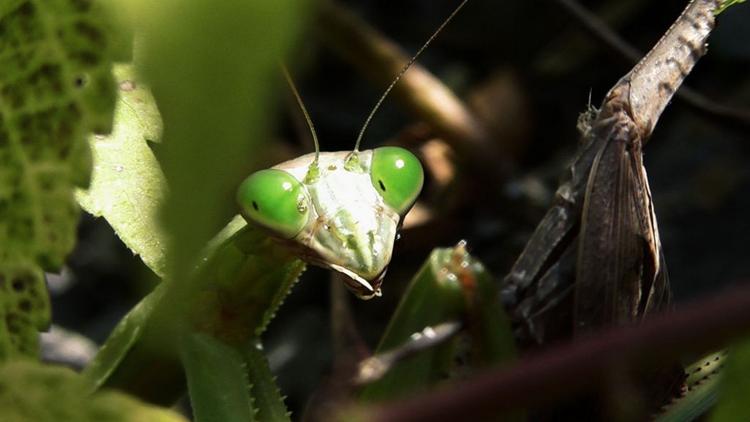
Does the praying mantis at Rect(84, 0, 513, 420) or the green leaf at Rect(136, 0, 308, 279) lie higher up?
the green leaf at Rect(136, 0, 308, 279)

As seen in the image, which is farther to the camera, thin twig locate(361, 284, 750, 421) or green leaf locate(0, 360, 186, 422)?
green leaf locate(0, 360, 186, 422)

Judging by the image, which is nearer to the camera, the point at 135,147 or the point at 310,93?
the point at 135,147

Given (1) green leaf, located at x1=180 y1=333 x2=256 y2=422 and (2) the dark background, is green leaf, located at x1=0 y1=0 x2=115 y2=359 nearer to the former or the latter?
(1) green leaf, located at x1=180 y1=333 x2=256 y2=422

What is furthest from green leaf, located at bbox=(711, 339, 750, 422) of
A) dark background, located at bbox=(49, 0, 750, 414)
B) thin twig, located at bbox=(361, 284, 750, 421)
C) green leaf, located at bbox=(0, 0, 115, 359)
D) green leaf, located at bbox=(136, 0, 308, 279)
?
dark background, located at bbox=(49, 0, 750, 414)

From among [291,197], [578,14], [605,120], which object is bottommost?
[291,197]

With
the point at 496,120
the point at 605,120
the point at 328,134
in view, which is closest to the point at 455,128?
the point at 496,120

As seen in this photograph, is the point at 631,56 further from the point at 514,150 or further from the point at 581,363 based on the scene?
the point at 581,363

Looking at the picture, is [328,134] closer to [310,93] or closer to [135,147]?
[310,93]
